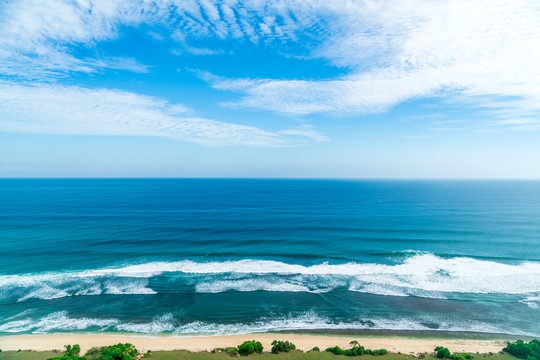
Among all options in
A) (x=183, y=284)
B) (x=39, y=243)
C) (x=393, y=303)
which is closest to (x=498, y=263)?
(x=393, y=303)

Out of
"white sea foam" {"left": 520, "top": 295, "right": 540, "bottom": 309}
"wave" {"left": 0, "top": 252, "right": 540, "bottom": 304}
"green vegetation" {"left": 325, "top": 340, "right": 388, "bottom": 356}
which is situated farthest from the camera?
"wave" {"left": 0, "top": 252, "right": 540, "bottom": 304}

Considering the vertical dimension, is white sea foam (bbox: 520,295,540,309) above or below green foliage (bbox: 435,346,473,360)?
below

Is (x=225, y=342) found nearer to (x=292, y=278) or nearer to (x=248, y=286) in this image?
(x=248, y=286)

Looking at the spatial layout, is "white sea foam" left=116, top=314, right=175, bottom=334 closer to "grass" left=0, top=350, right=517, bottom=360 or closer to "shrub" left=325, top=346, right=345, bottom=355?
"grass" left=0, top=350, right=517, bottom=360

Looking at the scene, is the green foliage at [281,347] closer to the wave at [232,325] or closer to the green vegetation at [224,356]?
the green vegetation at [224,356]

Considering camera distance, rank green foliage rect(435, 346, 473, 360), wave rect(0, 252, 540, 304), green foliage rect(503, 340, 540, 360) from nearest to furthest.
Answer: green foliage rect(503, 340, 540, 360)
green foliage rect(435, 346, 473, 360)
wave rect(0, 252, 540, 304)

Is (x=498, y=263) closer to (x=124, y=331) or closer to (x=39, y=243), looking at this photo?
(x=124, y=331)

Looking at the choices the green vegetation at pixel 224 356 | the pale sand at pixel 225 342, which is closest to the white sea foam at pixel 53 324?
the pale sand at pixel 225 342

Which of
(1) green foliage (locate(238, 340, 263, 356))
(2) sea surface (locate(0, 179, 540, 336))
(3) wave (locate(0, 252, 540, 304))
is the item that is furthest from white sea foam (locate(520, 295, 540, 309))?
(1) green foliage (locate(238, 340, 263, 356))
